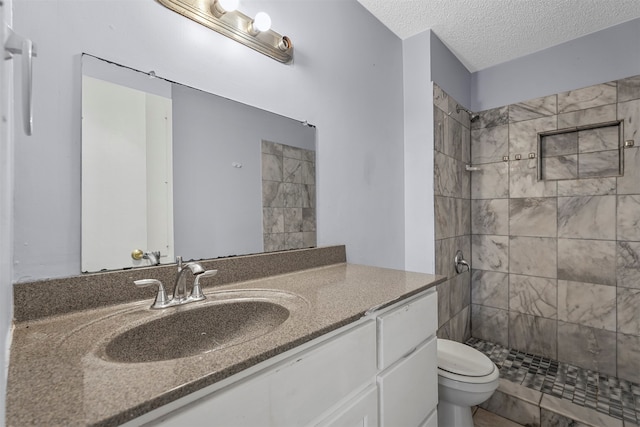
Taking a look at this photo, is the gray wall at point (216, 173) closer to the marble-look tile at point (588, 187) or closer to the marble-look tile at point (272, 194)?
the marble-look tile at point (272, 194)

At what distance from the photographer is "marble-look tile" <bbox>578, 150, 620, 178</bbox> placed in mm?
2074

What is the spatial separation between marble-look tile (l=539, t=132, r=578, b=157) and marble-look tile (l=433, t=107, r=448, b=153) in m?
0.86

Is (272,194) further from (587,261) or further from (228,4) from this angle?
(587,261)

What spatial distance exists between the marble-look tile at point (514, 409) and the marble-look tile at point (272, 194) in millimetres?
1786

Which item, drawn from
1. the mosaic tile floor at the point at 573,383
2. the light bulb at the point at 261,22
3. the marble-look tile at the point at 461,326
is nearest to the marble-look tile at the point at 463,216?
the marble-look tile at the point at 461,326

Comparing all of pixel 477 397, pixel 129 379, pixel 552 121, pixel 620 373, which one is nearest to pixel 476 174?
pixel 552 121

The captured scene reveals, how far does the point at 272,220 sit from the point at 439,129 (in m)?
1.47

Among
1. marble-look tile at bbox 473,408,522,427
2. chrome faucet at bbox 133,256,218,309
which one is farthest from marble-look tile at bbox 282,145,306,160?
marble-look tile at bbox 473,408,522,427

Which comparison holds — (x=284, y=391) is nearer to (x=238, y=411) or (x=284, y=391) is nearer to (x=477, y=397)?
(x=238, y=411)

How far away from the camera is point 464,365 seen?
1529 mm

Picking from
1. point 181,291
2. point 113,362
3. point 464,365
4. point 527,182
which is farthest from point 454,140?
point 113,362

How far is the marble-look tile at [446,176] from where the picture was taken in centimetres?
209

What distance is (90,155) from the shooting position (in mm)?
871

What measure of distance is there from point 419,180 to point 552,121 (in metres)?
1.19
